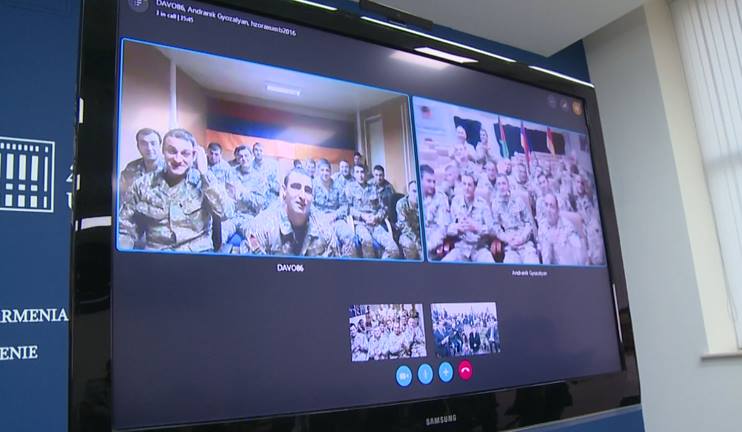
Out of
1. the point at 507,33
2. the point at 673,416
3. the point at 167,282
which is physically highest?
the point at 507,33

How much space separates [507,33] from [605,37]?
709 mm

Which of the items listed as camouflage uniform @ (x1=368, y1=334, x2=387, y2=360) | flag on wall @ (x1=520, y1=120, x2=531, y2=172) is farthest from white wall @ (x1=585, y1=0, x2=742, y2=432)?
camouflage uniform @ (x1=368, y1=334, x2=387, y2=360)

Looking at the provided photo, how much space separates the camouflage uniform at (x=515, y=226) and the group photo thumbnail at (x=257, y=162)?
0.58ft

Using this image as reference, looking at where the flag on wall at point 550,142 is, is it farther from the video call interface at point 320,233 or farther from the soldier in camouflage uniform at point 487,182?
the soldier in camouflage uniform at point 487,182

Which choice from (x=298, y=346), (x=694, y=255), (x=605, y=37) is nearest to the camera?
(x=298, y=346)

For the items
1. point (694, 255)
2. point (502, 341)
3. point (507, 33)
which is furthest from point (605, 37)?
point (502, 341)

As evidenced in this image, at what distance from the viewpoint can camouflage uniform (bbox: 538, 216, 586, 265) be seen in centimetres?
98

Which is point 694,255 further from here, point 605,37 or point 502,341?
point 502,341

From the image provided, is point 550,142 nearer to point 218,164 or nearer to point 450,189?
point 450,189

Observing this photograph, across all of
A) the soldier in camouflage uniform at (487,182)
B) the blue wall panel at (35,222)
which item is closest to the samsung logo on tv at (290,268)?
the soldier in camouflage uniform at (487,182)

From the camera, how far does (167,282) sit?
0.63 m

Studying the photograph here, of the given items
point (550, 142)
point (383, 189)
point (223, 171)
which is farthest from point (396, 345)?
point (550, 142)

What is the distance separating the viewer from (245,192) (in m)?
0.72

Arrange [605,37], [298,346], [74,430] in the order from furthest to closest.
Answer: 1. [605,37]
2. [298,346]
3. [74,430]
